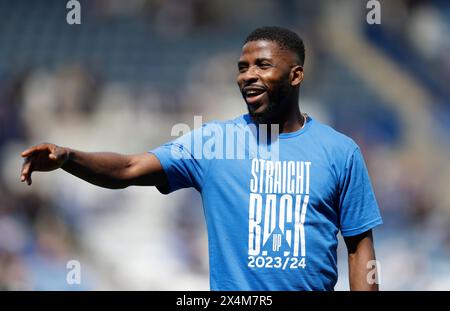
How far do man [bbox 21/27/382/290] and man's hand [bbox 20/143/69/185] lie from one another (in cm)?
21

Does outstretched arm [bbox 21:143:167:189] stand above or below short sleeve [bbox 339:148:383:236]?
above

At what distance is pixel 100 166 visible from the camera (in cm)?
329

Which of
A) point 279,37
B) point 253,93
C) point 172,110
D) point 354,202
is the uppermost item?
point 172,110

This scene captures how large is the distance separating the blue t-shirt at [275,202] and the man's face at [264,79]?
0.14m

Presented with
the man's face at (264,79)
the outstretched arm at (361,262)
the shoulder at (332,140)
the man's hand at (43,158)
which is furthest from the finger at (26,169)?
the outstretched arm at (361,262)

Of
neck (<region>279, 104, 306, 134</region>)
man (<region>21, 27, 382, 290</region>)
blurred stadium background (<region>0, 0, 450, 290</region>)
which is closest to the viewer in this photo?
man (<region>21, 27, 382, 290</region>)

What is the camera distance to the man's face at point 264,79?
357cm

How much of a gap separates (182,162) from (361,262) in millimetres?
929

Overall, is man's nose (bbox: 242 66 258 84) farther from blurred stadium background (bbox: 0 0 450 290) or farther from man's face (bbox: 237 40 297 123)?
blurred stadium background (bbox: 0 0 450 290)

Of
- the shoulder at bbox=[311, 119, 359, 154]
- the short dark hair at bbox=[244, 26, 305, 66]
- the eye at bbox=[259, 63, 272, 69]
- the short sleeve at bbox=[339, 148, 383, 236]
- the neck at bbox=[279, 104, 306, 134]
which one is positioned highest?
the short dark hair at bbox=[244, 26, 305, 66]

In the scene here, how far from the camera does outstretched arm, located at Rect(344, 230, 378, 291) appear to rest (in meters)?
3.47

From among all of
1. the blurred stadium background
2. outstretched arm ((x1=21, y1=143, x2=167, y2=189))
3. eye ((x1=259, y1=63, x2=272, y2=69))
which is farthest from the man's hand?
the blurred stadium background

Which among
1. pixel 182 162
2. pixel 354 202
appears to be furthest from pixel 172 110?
pixel 354 202

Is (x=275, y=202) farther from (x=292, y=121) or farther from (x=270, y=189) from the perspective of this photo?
(x=292, y=121)
